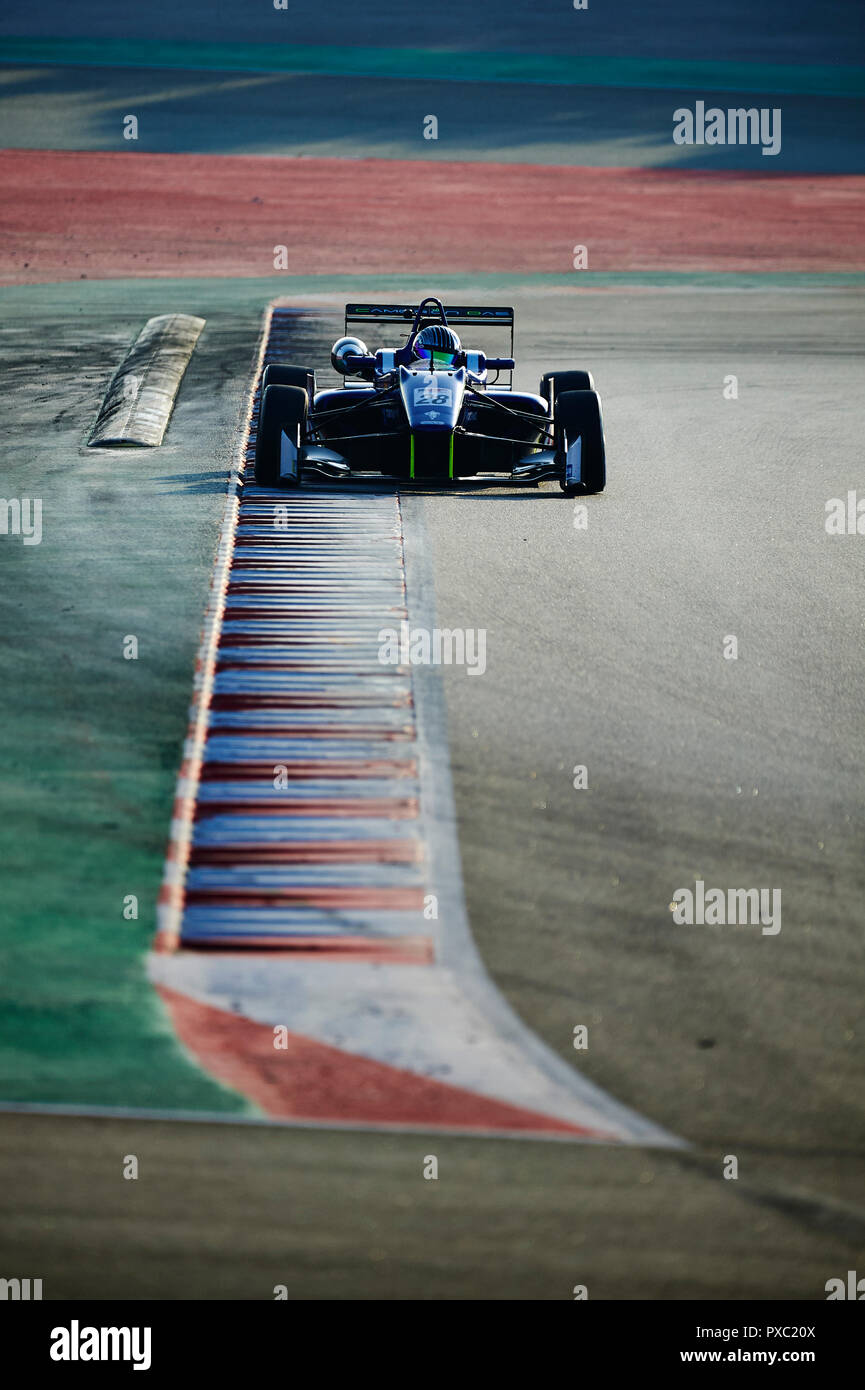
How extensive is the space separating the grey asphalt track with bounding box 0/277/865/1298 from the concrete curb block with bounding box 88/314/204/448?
2.27 m

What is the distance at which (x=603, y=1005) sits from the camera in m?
5.38

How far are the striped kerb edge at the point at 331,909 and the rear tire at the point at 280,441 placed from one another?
7.15ft

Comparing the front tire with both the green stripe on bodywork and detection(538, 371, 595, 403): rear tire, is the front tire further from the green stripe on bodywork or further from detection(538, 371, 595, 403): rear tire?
the green stripe on bodywork

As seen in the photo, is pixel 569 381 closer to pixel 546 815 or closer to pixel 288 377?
pixel 288 377

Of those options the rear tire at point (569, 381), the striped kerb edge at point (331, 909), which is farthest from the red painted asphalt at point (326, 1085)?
the rear tire at point (569, 381)

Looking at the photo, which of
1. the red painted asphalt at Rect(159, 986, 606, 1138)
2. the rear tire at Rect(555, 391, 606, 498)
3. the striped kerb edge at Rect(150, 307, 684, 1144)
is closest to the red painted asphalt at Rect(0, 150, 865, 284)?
the rear tire at Rect(555, 391, 606, 498)

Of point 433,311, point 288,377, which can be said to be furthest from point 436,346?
point 288,377

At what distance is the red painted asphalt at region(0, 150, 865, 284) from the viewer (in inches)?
1005

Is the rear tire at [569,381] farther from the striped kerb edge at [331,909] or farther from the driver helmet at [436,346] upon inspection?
the striped kerb edge at [331,909]

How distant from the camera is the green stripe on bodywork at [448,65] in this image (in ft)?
136

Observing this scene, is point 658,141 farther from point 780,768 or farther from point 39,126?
point 780,768

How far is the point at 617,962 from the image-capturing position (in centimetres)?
563

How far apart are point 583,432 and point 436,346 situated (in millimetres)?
1476

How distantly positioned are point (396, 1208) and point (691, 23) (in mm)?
48251
